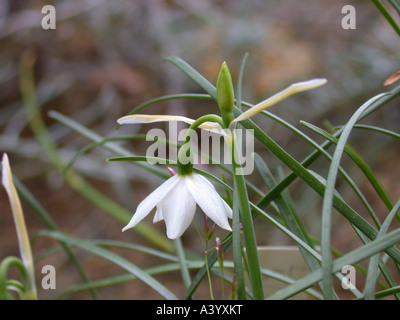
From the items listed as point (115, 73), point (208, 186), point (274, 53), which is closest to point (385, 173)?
point (274, 53)

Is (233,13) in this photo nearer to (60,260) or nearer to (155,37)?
(155,37)

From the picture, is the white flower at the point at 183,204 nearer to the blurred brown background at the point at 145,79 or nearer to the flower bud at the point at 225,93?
the flower bud at the point at 225,93

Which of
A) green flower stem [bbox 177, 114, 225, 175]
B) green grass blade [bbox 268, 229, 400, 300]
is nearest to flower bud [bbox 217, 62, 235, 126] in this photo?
green flower stem [bbox 177, 114, 225, 175]

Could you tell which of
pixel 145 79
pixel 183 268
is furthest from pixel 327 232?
pixel 145 79

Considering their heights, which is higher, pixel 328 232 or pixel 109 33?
pixel 109 33

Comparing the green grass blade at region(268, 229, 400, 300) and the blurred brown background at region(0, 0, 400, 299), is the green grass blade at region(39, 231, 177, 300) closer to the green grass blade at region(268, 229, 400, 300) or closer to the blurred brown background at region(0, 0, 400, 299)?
the green grass blade at region(268, 229, 400, 300)

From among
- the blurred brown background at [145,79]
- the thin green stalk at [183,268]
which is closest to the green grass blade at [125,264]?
the thin green stalk at [183,268]

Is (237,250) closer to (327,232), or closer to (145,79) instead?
(327,232)
